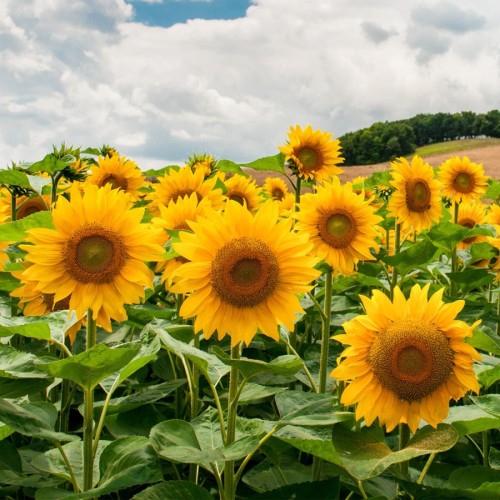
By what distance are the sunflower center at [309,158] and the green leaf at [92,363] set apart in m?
3.19

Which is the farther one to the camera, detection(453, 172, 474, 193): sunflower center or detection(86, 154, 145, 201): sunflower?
detection(453, 172, 474, 193): sunflower center

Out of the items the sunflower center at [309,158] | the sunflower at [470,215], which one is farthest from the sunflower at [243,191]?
the sunflower at [470,215]

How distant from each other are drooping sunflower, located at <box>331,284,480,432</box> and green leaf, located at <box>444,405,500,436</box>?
0.19 feet

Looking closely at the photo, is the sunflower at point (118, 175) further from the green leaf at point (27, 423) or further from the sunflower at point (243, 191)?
the green leaf at point (27, 423)

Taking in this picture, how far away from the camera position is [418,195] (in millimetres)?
4477

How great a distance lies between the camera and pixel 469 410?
2156 millimetres

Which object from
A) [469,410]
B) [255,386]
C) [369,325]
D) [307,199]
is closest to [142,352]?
[255,386]

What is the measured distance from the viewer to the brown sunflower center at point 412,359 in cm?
204

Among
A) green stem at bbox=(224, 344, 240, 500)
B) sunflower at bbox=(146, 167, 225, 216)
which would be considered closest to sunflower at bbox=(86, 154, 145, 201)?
sunflower at bbox=(146, 167, 225, 216)

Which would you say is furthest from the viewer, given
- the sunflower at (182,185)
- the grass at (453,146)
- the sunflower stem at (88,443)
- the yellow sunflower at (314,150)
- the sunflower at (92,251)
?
the grass at (453,146)

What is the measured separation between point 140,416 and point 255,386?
0.45m

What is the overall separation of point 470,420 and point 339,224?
1.50 metres

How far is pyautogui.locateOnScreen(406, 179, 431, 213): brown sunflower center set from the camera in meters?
4.44

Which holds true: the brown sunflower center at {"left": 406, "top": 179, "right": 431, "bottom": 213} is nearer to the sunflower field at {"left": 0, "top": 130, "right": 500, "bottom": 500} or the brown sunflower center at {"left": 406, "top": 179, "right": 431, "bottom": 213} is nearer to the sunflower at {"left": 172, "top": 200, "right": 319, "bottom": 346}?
the sunflower field at {"left": 0, "top": 130, "right": 500, "bottom": 500}
